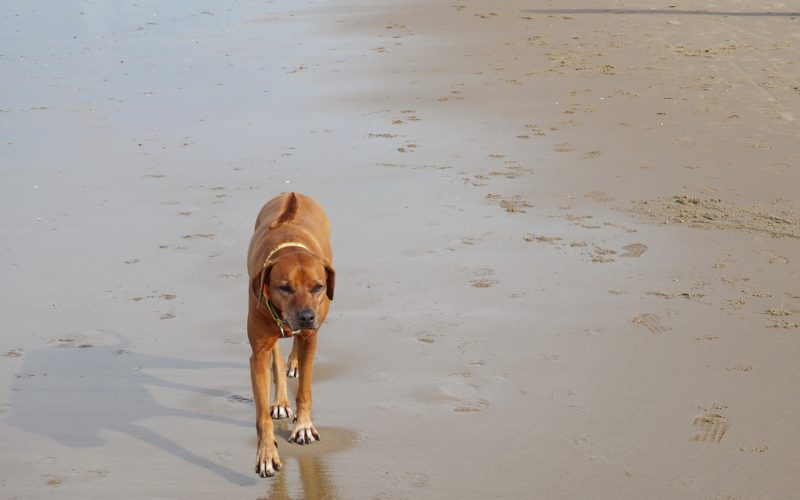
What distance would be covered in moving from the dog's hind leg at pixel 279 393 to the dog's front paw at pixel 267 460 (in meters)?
0.65

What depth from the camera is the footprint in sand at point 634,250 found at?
25.8 ft

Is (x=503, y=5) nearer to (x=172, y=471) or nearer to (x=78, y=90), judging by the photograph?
(x=78, y=90)

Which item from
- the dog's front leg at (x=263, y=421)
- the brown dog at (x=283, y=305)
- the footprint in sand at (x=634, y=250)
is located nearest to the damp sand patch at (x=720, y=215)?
the footprint in sand at (x=634, y=250)

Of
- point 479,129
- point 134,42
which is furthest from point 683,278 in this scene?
point 134,42

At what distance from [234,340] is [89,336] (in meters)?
0.92

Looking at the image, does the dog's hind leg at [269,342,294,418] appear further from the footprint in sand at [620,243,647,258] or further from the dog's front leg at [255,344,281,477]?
the footprint in sand at [620,243,647,258]

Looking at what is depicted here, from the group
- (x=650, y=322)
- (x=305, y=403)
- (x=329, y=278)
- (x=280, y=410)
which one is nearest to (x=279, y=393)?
(x=280, y=410)

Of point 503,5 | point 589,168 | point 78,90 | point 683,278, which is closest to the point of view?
point 683,278

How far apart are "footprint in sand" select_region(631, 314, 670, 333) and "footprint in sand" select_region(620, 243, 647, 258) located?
113 cm

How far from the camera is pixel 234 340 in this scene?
6.60m

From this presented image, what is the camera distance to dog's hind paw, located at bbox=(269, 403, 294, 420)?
18.9 feet

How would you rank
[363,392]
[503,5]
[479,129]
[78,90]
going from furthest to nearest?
[503,5] → [78,90] → [479,129] → [363,392]

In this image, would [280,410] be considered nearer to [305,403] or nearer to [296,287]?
[305,403]

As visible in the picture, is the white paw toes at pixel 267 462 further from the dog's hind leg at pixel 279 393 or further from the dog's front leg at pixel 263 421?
the dog's hind leg at pixel 279 393
